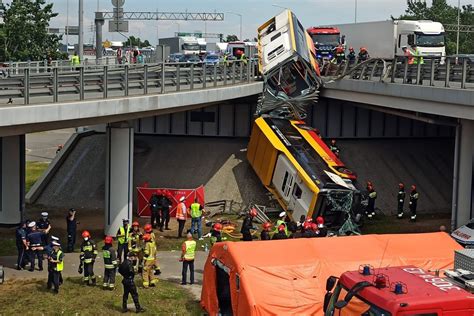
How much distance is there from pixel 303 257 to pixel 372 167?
17.3m

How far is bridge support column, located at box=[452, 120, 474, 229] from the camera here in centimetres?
2562

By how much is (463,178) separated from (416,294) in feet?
51.6

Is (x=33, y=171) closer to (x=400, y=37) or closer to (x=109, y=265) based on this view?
(x=400, y=37)

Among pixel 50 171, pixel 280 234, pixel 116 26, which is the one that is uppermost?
pixel 116 26

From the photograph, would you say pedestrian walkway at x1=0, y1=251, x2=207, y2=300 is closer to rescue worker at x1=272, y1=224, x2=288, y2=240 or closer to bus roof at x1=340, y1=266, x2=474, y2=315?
rescue worker at x1=272, y1=224, x2=288, y2=240

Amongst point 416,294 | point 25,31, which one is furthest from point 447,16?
point 416,294

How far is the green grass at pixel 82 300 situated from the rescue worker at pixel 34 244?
3.37 feet

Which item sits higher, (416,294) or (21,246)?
(416,294)

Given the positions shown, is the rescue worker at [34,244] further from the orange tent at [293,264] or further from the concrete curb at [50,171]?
the concrete curb at [50,171]

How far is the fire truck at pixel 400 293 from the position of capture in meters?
11.0

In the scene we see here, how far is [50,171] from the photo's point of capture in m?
32.8

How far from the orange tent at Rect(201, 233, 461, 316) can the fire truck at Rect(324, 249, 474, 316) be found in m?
2.30

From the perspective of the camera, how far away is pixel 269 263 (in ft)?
49.7

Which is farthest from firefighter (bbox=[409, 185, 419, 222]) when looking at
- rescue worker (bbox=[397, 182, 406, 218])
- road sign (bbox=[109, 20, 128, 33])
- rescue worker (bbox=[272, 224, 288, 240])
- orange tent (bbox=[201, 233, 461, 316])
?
road sign (bbox=[109, 20, 128, 33])
